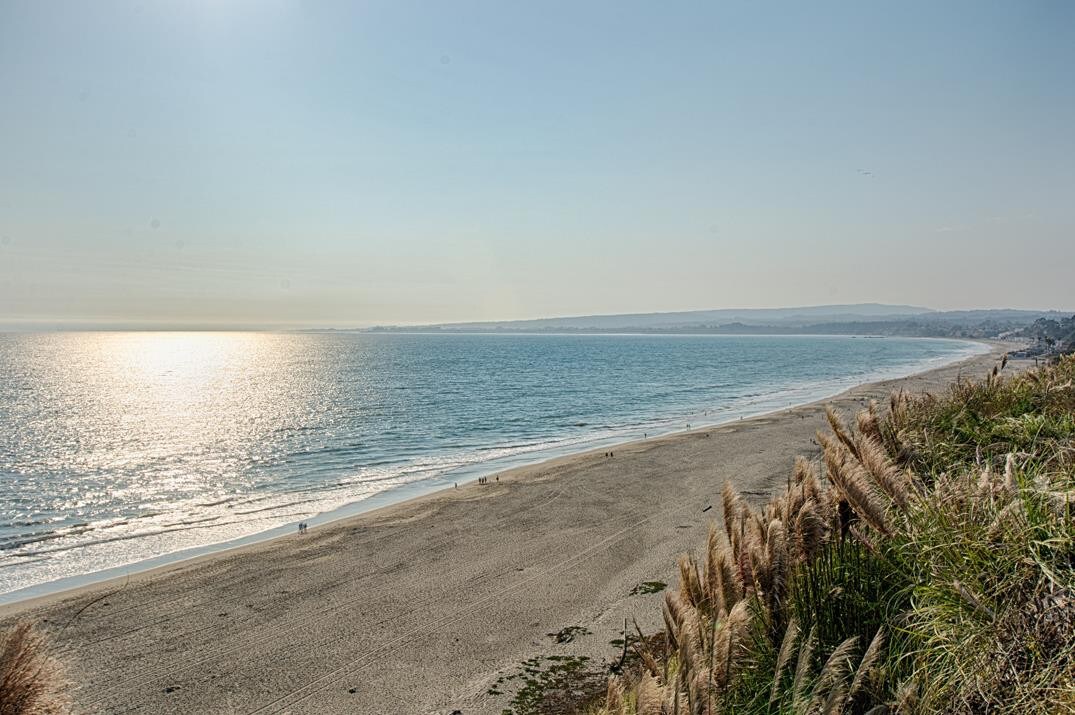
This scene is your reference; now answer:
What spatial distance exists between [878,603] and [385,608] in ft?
25.5

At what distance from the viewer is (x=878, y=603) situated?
3471 mm

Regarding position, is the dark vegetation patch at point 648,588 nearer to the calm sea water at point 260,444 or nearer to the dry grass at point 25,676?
the dry grass at point 25,676

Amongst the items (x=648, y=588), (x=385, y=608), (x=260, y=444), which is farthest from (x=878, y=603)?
(x=260, y=444)

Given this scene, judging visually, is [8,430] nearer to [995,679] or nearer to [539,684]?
[539,684]

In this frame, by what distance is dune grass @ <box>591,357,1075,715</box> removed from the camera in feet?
8.66

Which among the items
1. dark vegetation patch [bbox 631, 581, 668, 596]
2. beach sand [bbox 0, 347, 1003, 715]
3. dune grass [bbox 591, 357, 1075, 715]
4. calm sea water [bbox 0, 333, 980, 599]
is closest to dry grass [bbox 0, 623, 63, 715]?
dune grass [bbox 591, 357, 1075, 715]

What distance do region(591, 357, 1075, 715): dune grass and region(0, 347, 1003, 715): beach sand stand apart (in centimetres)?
416

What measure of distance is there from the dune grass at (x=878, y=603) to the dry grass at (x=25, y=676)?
2.24 m

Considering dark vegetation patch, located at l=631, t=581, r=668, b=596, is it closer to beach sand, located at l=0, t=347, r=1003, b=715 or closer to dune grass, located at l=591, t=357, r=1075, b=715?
beach sand, located at l=0, t=347, r=1003, b=715

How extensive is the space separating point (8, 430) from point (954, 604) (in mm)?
43729

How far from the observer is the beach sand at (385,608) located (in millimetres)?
7230

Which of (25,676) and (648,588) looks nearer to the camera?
(25,676)

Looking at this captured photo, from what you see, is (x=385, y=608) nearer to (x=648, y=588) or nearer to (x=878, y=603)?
(x=648, y=588)

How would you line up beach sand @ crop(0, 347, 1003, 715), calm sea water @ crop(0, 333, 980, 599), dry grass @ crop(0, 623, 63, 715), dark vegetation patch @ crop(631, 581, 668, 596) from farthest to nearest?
1. calm sea water @ crop(0, 333, 980, 599)
2. dark vegetation patch @ crop(631, 581, 668, 596)
3. beach sand @ crop(0, 347, 1003, 715)
4. dry grass @ crop(0, 623, 63, 715)
